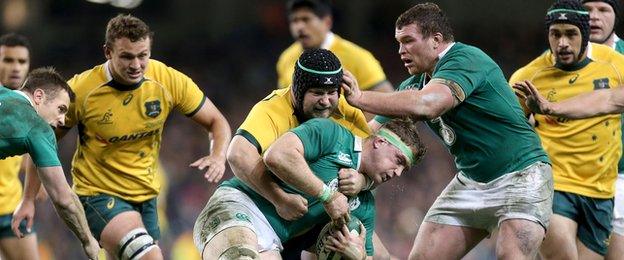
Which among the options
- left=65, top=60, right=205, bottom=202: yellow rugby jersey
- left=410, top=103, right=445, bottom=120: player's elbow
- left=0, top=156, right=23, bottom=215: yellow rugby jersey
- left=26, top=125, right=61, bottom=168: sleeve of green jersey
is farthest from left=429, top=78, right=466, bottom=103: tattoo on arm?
left=0, top=156, right=23, bottom=215: yellow rugby jersey

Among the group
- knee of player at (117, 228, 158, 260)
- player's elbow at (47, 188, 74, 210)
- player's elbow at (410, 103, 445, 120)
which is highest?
player's elbow at (410, 103, 445, 120)

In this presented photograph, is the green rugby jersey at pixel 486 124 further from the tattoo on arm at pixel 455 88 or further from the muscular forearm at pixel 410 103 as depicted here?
the muscular forearm at pixel 410 103

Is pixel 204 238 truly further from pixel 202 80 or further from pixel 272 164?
pixel 202 80

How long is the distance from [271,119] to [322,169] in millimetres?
504

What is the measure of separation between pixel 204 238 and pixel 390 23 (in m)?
13.5

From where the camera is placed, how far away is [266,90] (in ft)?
66.0

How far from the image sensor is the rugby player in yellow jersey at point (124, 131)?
321 inches

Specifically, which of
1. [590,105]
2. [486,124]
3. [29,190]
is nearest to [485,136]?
[486,124]

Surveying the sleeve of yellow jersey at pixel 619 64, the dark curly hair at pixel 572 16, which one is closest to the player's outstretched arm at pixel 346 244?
the dark curly hair at pixel 572 16

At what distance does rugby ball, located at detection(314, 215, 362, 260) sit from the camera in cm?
710

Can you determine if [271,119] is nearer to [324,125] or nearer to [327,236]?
[324,125]

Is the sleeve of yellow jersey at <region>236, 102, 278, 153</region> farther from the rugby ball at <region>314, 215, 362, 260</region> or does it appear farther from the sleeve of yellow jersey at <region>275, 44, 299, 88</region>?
the sleeve of yellow jersey at <region>275, 44, 299, 88</region>

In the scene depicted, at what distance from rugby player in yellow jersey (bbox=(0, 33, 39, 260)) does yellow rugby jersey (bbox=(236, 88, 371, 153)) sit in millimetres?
2811

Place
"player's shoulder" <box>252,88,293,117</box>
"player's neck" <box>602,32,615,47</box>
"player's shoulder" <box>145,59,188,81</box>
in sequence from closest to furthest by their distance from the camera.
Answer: "player's shoulder" <box>252,88,293,117</box>
"player's shoulder" <box>145,59,188,81</box>
"player's neck" <box>602,32,615,47</box>
